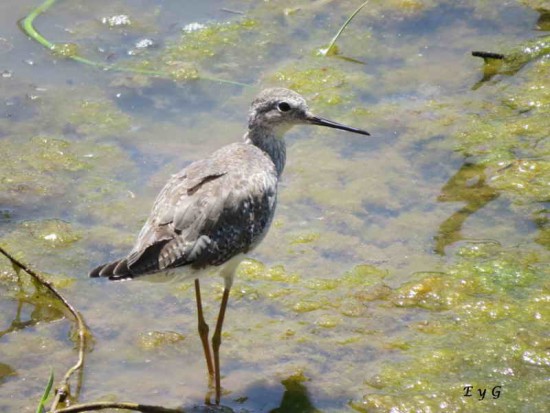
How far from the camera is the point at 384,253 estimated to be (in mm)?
5164

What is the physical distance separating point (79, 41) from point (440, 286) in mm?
2985

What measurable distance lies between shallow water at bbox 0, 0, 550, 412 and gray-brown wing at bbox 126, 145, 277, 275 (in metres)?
0.61

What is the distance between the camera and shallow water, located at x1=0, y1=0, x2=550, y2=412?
4.46m

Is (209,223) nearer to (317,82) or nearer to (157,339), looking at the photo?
(157,339)

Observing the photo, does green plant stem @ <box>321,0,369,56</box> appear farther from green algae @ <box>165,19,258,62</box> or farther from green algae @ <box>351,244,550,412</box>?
green algae @ <box>351,244,550,412</box>

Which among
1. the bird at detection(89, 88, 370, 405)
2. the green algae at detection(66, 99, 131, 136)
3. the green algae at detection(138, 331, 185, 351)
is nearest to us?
the bird at detection(89, 88, 370, 405)

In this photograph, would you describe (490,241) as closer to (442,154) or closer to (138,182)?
(442,154)

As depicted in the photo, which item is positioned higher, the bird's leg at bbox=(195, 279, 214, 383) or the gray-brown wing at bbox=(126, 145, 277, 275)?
the gray-brown wing at bbox=(126, 145, 277, 275)

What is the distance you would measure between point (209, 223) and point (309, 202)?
1.41m

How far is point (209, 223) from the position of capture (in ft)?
13.8

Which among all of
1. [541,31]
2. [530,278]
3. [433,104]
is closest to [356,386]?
[530,278]

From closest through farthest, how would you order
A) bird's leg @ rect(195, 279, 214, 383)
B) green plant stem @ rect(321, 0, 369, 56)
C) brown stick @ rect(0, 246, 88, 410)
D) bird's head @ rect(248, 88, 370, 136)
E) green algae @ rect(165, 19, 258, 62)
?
1. brown stick @ rect(0, 246, 88, 410)
2. bird's leg @ rect(195, 279, 214, 383)
3. bird's head @ rect(248, 88, 370, 136)
4. green plant stem @ rect(321, 0, 369, 56)
5. green algae @ rect(165, 19, 258, 62)

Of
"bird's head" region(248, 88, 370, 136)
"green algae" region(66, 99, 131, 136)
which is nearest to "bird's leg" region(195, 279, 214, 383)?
"bird's head" region(248, 88, 370, 136)

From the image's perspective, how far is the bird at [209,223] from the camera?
4.02 m
